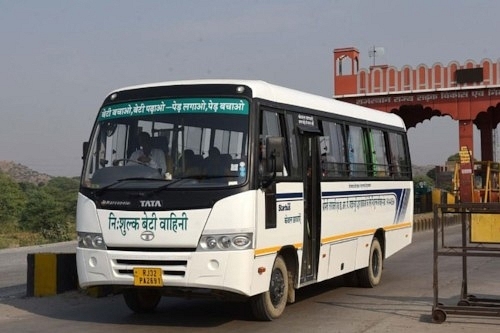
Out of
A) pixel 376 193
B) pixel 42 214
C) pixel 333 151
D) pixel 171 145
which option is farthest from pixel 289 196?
pixel 42 214

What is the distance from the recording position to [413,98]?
120 feet

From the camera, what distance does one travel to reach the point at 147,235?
843cm

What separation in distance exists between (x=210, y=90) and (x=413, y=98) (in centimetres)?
2902

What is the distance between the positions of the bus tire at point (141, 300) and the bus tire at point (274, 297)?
1.49 meters

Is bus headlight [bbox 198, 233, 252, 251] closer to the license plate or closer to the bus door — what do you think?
the license plate

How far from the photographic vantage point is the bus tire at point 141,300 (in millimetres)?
9883

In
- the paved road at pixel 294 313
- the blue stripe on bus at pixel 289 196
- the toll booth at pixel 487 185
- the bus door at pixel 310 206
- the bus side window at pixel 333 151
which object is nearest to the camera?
the paved road at pixel 294 313

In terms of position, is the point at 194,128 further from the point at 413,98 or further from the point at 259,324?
the point at 413,98

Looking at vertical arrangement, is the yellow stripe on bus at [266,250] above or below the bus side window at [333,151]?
below

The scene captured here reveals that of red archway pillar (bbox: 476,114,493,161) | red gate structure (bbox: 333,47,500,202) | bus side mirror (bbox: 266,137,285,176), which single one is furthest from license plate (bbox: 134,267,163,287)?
red archway pillar (bbox: 476,114,493,161)

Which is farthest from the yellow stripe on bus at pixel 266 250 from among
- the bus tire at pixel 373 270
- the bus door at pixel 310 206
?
the bus tire at pixel 373 270

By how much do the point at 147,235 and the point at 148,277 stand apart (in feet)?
1.51

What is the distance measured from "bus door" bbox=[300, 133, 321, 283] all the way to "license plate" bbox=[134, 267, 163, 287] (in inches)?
93.7

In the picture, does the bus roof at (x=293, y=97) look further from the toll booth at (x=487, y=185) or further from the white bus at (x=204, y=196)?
the toll booth at (x=487, y=185)
